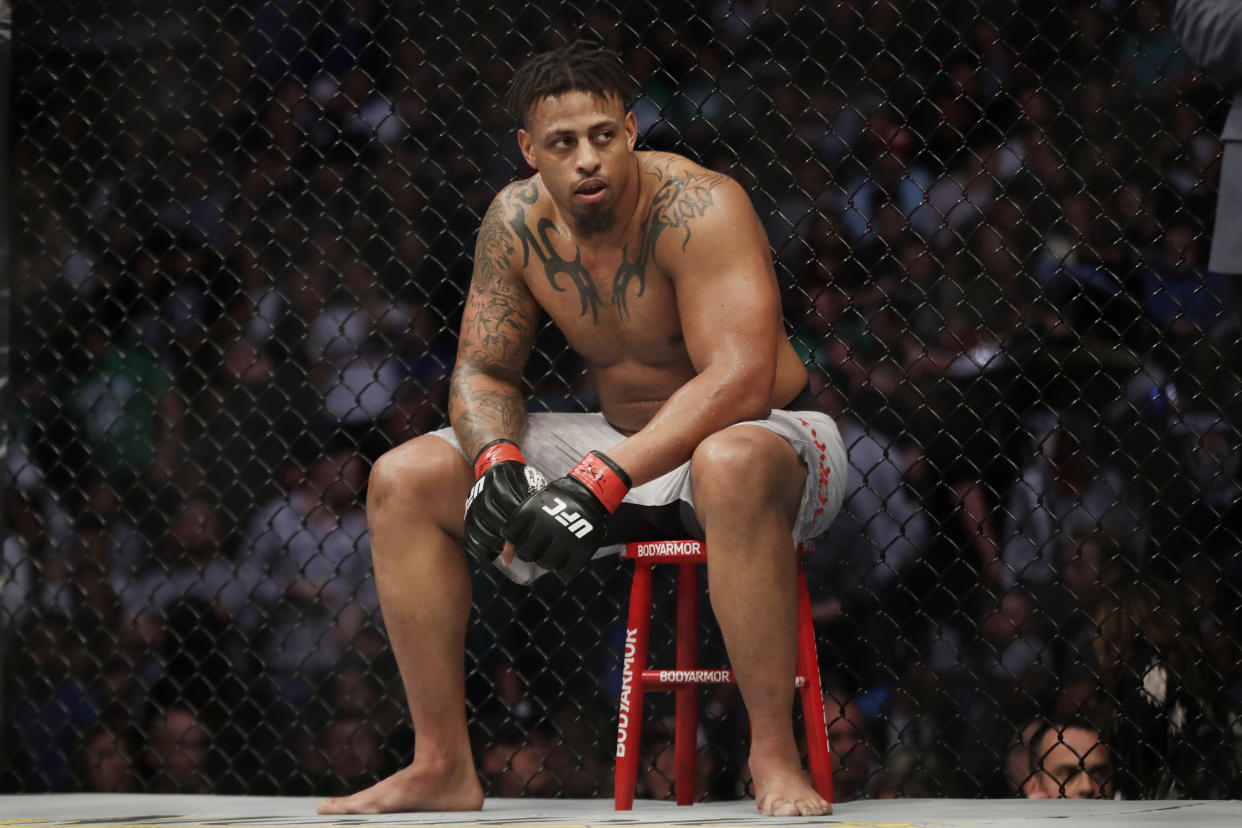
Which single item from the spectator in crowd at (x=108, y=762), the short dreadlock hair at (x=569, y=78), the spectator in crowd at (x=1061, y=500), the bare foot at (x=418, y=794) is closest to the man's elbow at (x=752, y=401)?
the short dreadlock hair at (x=569, y=78)

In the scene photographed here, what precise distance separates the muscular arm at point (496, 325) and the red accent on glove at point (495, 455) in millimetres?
130

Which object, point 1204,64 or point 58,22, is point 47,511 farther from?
point 1204,64

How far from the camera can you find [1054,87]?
2588mm

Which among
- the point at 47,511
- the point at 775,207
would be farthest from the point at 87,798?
the point at 775,207

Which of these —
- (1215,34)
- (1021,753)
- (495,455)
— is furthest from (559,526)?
(1021,753)

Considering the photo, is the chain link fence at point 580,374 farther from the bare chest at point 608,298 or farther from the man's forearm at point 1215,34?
the man's forearm at point 1215,34

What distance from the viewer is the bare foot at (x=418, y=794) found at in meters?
1.78

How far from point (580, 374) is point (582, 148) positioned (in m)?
0.92

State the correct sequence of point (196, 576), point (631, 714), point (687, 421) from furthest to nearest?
point (196, 576)
point (631, 714)
point (687, 421)

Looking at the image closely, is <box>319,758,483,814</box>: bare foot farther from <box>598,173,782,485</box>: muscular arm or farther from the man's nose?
the man's nose

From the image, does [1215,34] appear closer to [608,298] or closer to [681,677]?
[608,298]

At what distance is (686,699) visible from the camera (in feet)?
6.32

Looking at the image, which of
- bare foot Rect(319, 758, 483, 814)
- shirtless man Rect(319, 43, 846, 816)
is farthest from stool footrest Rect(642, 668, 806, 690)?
bare foot Rect(319, 758, 483, 814)

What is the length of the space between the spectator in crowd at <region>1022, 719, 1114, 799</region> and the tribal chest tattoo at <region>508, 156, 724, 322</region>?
1.09m
